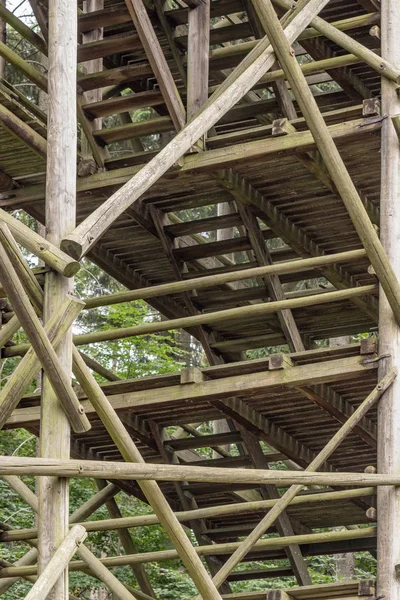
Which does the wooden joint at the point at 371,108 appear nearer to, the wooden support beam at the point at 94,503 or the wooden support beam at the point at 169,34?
the wooden support beam at the point at 169,34

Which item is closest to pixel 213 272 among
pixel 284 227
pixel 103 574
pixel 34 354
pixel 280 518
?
pixel 284 227

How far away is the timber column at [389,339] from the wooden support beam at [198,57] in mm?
1438

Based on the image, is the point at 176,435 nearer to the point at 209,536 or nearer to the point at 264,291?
the point at 209,536

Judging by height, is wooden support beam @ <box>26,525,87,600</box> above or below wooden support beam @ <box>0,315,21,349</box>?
below

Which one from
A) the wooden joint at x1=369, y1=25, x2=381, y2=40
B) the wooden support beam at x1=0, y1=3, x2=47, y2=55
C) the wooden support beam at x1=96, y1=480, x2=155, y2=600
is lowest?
the wooden support beam at x1=96, y1=480, x2=155, y2=600

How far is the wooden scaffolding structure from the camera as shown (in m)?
8.45

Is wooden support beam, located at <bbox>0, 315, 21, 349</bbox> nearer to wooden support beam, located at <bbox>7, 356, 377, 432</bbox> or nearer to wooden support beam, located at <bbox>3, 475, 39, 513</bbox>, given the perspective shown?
wooden support beam, located at <bbox>7, 356, 377, 432</bbox>

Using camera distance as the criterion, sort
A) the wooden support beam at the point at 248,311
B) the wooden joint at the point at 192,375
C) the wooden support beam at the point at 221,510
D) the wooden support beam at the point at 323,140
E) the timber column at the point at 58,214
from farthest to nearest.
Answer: the wooden joint at the point at 192,375
the wooden support beam at the point at 248,311
the wooden support beam at the point at 221,510
the wooden support beam at the point at 323,140
the timber column at the point at 58,214

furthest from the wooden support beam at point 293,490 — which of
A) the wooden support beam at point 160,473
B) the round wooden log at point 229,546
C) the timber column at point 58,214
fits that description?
the timber column at point 58,214

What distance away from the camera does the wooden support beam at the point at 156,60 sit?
11.2 metres

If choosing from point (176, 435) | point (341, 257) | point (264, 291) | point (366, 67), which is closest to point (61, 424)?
point (341, 257)

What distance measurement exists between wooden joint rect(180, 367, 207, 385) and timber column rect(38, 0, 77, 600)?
2.43m

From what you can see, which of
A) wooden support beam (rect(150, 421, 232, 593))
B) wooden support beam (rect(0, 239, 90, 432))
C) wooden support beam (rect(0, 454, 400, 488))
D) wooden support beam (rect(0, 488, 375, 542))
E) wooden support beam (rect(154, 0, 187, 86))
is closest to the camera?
wooden support beam (rect(0, 454, 400, 488))

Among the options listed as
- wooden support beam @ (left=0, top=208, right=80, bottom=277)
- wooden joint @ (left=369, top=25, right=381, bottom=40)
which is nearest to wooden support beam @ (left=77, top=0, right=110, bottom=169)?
wooden joint @ (left=369, top=25, right=381, bottom=40)
